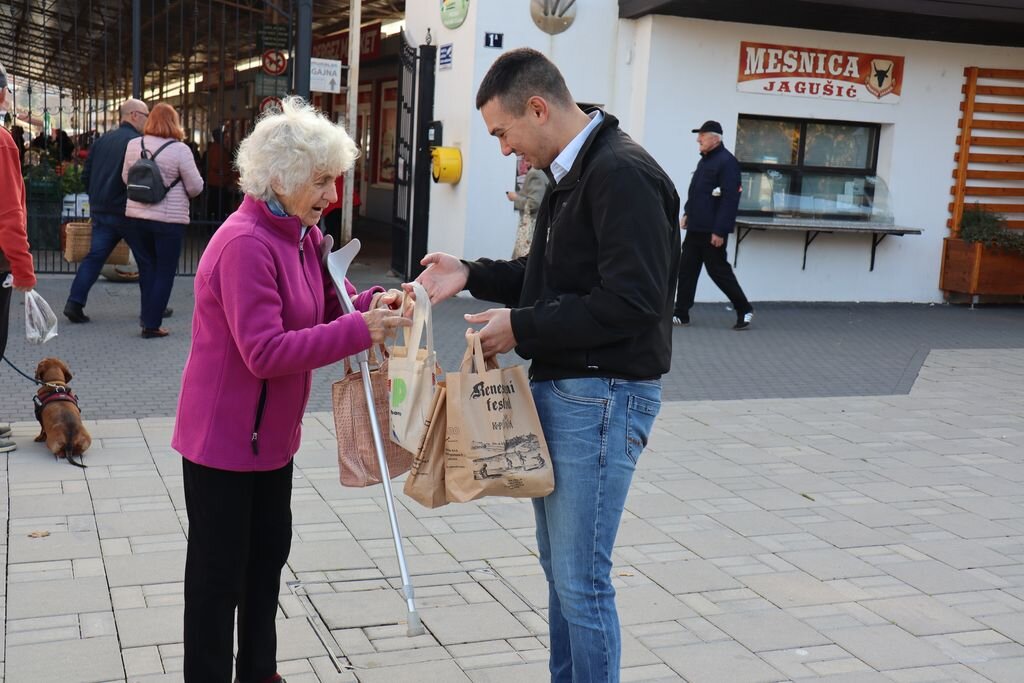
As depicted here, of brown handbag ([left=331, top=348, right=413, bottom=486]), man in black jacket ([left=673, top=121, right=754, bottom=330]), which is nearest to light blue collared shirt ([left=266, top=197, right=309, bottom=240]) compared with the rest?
brown handbag ([left=331, top=348, right=413, bottom=486])

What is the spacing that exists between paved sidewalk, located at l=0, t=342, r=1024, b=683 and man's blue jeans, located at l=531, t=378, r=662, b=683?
2.69ft

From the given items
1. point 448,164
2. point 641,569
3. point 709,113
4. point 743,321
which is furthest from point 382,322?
point 709,113

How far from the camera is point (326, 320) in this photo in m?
3.39

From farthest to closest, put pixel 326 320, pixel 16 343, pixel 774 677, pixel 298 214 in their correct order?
pixel 16 343 → pixel 774 677 → pixel 326 320 → pixel 298 214

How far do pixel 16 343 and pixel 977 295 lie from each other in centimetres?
1119

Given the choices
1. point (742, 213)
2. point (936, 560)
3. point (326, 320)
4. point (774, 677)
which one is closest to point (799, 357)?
point (742, 213)

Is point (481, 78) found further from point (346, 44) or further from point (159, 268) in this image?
point (346, 44)

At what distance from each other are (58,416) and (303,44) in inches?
308

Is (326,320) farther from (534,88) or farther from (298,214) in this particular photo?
(534,88)

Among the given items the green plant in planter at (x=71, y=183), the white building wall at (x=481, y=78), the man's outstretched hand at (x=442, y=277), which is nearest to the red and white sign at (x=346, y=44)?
the green plant in planter at (x=71, y=183)

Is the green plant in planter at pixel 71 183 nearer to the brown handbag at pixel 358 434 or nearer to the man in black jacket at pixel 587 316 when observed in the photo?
the brown handbag at pixel 358 434

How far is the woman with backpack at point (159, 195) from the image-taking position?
29.8 feet

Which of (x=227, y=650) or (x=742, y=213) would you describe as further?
(x=742, y=213)

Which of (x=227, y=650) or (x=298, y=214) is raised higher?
(x=298, y=214)
